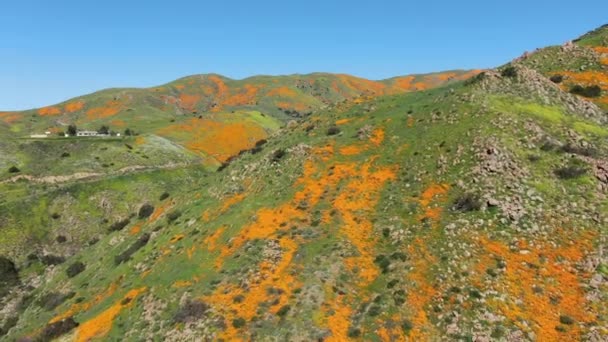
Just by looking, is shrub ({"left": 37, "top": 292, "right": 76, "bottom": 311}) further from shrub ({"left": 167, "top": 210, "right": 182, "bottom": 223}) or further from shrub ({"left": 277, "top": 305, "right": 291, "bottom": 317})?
shrub ({"left": 277, "top": 305, "right": 291, "bottom": 317})

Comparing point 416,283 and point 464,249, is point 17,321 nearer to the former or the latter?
point 416,283

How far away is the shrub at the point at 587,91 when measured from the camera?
67.4 metres

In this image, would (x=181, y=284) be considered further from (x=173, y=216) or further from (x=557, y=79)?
(x=557, y=79)

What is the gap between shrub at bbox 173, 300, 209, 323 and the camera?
3922 centimetres

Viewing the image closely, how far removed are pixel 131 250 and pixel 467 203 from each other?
44.3 m

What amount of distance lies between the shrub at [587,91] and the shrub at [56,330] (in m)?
77.2

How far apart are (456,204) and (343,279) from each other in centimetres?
1568

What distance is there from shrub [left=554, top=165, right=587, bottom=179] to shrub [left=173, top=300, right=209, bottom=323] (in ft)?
132

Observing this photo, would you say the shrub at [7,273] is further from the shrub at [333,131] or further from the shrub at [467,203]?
the shrub at [467,203]

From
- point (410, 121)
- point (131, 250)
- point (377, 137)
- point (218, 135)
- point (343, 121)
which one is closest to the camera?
point (131, 250)

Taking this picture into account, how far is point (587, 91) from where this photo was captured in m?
67.9

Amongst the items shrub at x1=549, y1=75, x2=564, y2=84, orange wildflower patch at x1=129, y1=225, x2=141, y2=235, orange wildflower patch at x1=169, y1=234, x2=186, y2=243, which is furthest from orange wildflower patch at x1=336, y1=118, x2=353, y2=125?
orange wildflower patch at x1=129, y1=225, x2=141, y2=235

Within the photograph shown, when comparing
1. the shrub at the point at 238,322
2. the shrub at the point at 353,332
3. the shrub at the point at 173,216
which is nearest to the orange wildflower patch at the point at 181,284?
the shrub at the point at 238,322

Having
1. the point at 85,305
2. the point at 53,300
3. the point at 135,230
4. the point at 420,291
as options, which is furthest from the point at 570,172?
the point at 53,300
